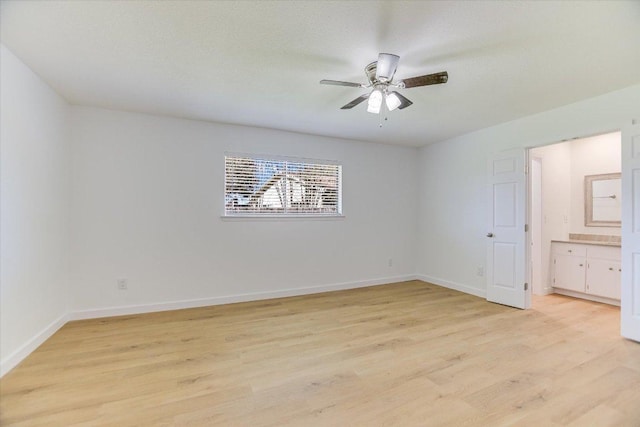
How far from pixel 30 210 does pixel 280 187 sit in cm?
270

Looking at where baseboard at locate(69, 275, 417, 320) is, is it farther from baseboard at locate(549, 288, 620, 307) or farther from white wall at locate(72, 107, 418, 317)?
baseboard at locate(549, 288, 620, 307)

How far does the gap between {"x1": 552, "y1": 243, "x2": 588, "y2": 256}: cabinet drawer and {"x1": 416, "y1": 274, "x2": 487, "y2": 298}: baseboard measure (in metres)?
1.38

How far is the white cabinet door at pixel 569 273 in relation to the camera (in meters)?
4.23

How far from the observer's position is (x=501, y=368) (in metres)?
2.33

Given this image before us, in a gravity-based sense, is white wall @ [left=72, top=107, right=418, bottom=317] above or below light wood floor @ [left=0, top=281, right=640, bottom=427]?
above

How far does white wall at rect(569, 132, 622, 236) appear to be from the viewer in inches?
169

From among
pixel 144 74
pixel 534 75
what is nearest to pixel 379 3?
pixel 534 75

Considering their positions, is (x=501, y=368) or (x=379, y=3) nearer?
(x=379, y=3)

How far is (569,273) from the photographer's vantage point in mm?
4367

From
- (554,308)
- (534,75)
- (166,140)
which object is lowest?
(554,308)

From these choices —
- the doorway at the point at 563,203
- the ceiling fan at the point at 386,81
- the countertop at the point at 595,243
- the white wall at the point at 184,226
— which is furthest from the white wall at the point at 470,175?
the ceiling fan at the point at 386,81

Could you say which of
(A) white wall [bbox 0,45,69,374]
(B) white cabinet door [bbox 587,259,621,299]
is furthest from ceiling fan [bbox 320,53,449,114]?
(B) white cabinet door [bbox 587,259,621,299]

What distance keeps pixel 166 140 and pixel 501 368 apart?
4.28 meters

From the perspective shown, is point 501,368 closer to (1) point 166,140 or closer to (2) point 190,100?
(2) point 190,100
